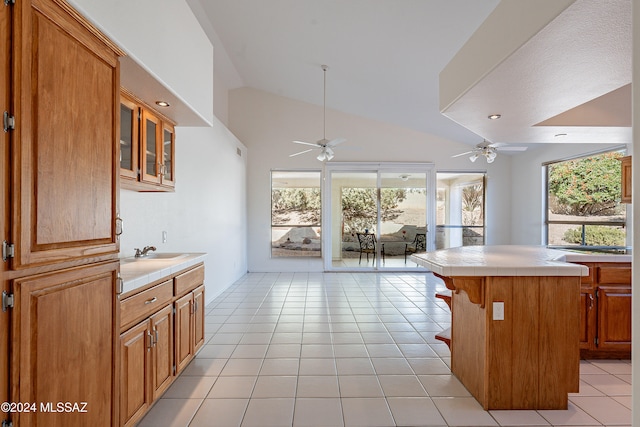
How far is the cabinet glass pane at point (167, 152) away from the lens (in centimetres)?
291

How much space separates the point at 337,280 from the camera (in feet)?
21.1

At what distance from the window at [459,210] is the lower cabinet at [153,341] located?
601cm

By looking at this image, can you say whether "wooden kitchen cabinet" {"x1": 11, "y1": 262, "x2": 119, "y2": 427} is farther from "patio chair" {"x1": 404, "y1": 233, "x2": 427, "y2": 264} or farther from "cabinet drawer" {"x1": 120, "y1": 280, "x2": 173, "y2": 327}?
"patio chair" {"x1": 404, "y1": 233, "x2": 427, "y2": 264}

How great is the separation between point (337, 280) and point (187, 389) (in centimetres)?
422

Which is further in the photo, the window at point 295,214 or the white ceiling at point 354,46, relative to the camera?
the window at point 295,214

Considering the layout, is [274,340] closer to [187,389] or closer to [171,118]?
[187,389]

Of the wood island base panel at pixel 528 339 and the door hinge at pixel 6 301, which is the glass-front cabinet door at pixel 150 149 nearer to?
the door hinge at pixel 6 301

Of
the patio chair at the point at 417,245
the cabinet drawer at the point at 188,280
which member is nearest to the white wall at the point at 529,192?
the patio chair at the point at 417,245

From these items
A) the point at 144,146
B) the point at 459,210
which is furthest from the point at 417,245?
the point at 144,146

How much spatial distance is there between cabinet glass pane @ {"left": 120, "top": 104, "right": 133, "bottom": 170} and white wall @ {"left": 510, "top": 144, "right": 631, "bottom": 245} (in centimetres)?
627

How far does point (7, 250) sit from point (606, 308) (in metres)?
3.95

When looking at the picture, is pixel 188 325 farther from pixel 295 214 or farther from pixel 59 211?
pixel 295 214

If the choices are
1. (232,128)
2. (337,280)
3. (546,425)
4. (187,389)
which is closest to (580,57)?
(546,425)

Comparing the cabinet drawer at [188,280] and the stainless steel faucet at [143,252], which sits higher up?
the stainless steel faucet at [143,252]
